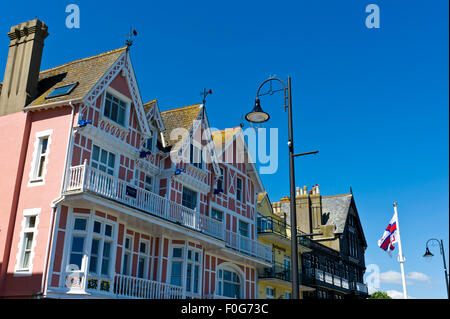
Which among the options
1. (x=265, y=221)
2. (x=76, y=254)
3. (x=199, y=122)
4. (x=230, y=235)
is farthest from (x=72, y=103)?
(x=265, y=221)

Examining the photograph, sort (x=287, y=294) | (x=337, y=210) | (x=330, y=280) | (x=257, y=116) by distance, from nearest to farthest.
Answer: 1. (x=257, y=116)
2. (x=287, y=294)
3. (x=330, y=280)
4. (x=337, y=210)

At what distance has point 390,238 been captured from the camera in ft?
87.1

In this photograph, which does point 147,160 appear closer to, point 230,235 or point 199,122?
point 199,122

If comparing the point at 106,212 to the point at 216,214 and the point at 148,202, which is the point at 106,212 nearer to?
the point at 148,202

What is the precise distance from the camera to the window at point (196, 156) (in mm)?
26031

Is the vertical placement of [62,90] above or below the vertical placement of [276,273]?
above

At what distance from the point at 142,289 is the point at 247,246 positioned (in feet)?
32.4

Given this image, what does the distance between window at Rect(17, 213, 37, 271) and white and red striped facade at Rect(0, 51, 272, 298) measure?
0.17ft

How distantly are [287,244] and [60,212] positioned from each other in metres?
21.4

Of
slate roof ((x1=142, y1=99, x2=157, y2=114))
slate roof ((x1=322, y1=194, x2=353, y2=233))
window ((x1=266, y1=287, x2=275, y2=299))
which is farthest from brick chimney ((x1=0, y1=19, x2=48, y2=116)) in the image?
slate roof ((x1=322, y1=194, x2=353, y2=233))

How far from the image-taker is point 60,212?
18.4m

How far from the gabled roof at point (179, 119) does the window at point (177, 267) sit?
5240 millimetres

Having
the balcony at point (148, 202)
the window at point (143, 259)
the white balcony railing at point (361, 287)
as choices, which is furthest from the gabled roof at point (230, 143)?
the white balcony railing at point (361, 287)

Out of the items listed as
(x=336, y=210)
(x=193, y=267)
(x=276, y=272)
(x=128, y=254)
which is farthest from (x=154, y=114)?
(x=336, y=210)
